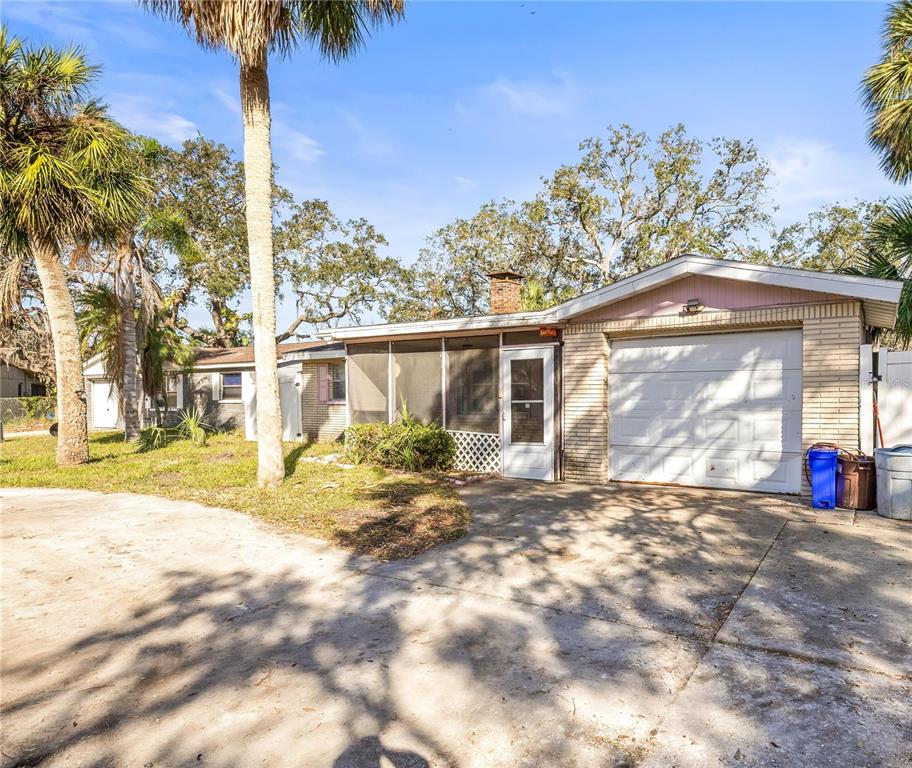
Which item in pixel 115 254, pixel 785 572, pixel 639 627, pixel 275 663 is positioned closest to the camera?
pixel 275 663

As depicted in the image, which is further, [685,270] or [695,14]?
[695,14]

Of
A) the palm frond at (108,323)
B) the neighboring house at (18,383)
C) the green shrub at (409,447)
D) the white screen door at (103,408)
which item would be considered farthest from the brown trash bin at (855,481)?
the neighboring house at (18,383)

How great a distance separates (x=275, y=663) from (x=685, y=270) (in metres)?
7.64

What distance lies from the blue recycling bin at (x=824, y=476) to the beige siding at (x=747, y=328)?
32 cm

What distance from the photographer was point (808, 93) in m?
12.1

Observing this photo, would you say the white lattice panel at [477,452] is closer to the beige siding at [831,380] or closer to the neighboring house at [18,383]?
the beige siding at [831,380]

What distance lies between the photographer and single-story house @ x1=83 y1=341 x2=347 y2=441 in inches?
647

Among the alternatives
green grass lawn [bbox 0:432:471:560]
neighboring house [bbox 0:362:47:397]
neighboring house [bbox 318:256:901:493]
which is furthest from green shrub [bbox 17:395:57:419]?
neighboring house [bbox 318:256:901:493]

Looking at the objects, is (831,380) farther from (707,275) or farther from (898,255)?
(898,255)

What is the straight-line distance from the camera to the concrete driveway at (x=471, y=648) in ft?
8.74

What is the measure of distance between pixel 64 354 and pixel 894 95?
16.3 m

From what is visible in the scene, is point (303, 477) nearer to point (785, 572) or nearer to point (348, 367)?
point (348, 367)

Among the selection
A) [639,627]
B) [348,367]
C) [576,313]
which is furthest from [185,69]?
[639,627]

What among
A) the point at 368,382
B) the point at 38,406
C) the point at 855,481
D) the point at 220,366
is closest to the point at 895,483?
the point at 855,481
